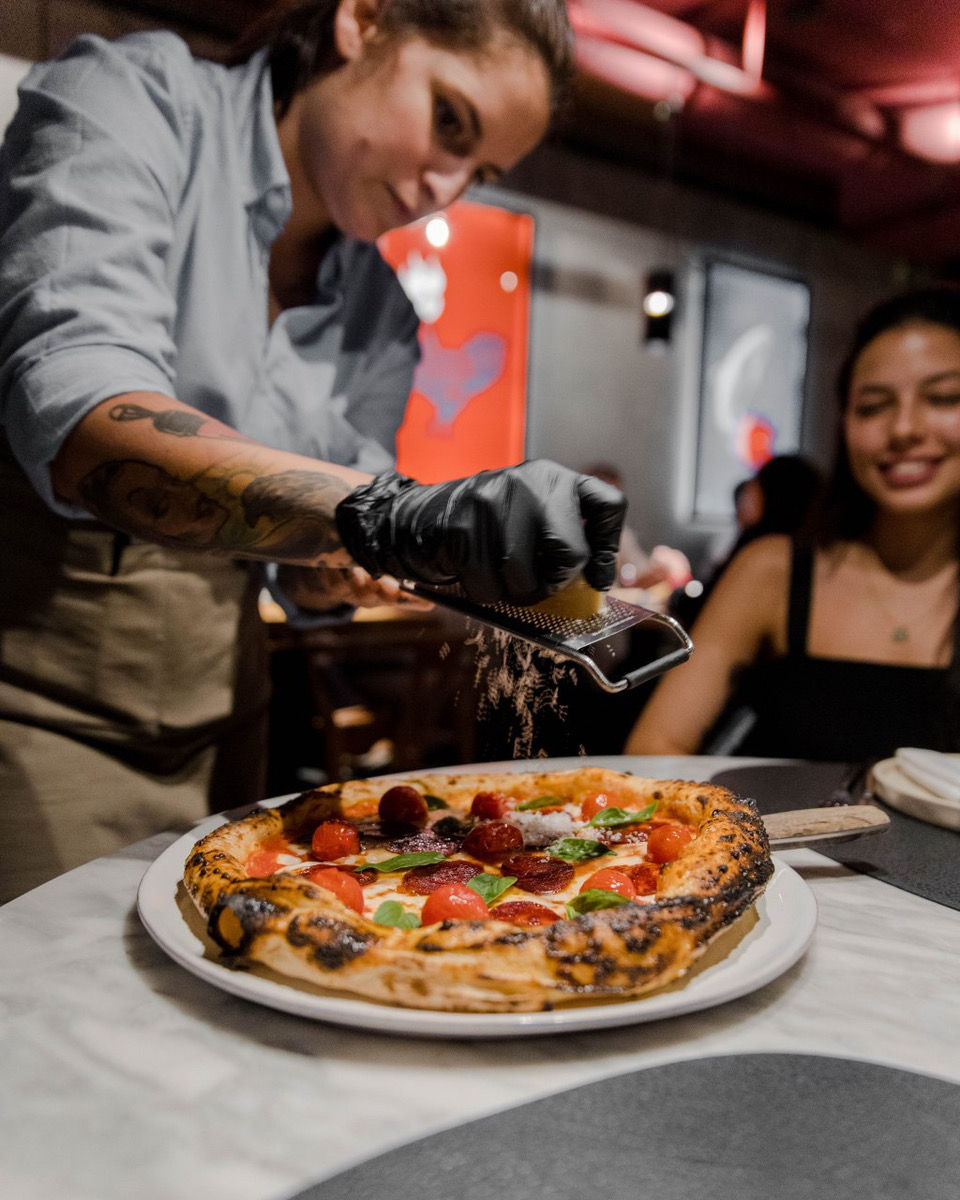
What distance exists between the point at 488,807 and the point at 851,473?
155 cm

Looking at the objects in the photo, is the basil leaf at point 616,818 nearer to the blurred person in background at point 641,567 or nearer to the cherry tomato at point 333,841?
the cherry tomato at point 333,841

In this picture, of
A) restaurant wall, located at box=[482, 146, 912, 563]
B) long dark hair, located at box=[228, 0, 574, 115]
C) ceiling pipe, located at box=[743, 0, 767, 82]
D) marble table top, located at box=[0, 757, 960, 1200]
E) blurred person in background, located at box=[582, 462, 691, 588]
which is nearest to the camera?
marble table top, located at box=[0, 757, 960, 1200]

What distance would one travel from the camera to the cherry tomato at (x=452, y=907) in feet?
2.89

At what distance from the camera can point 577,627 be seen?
3.32 ft

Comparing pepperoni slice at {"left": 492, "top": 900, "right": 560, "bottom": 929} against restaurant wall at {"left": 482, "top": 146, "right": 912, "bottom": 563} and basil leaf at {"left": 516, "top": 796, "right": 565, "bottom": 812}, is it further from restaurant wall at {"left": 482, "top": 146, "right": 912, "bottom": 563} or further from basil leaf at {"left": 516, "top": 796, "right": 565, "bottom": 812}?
restaurant wall at {"left": 482, "top": 146, "right": 912, "bottom": 563}

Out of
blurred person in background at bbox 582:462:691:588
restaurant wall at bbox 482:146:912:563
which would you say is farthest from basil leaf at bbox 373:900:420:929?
restaurant wall at bbox 482:146:912:563

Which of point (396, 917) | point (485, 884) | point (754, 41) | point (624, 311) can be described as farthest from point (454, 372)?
point (396, 917)

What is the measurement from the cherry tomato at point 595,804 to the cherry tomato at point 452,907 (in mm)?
446

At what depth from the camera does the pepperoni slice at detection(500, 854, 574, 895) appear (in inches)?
40.9

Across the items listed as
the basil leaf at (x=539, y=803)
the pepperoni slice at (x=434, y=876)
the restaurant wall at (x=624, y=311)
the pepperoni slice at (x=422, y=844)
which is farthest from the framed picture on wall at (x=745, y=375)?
the pepperoni slice at (x=434, y=876)

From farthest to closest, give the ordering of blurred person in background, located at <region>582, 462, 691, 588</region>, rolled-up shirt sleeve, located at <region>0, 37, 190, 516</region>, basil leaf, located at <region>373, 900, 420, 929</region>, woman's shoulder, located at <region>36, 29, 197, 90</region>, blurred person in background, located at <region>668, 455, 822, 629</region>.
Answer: blurred person in background, located at <region>582, 462, 691, 588</region> < blurred person in background, located at <region>668, 455, 822, 629</region> < woman's shoulder, located at <region>36, 29, 197, 90</region> < rolled-up shirt sleeve, located at <region>0, 37, 190, 516</region> < basil leaf, located at <region>373, 900, 420, 929</region>

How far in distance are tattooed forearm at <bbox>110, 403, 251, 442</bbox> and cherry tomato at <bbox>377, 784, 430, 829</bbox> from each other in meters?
0.50

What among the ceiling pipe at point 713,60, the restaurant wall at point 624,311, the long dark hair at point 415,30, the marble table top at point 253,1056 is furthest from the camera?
the restaurant wall at point 624,311

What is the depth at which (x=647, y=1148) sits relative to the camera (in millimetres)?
598
